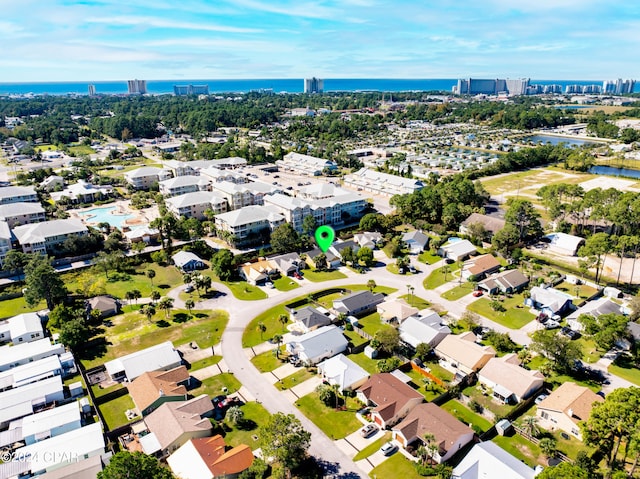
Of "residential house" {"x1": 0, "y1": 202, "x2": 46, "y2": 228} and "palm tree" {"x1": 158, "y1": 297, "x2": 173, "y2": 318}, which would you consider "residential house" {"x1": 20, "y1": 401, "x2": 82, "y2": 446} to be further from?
"residential house" {"x1": 0, "y1": 202, "x2": 46, "y2": 228}

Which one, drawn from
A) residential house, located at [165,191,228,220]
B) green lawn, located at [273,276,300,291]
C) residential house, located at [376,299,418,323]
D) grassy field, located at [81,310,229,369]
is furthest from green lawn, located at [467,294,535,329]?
residential house, located at [165,191,228,220]

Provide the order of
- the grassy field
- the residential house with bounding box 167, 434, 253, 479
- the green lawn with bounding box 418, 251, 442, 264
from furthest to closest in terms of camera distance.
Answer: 1. the green lawn with bounding box 418, 251, 442, 264
2. the grassy field
3. the residential house with bounding box 167, 434, 253, 479

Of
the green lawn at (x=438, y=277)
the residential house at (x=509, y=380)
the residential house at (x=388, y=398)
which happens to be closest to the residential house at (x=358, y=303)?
the green lawn at (x=438, y=277)

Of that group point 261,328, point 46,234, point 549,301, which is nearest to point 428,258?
point 549,301

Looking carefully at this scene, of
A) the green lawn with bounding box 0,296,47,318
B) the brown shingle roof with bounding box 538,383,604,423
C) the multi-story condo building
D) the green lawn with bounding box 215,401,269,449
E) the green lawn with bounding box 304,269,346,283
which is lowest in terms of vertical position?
the green lawn with bounding box 215,401,269,449

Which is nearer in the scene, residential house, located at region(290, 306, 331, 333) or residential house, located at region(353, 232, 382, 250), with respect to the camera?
residential house, located at region(290, 306, 331, 333)

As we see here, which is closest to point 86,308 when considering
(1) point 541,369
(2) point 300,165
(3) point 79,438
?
(3) point 79,438
